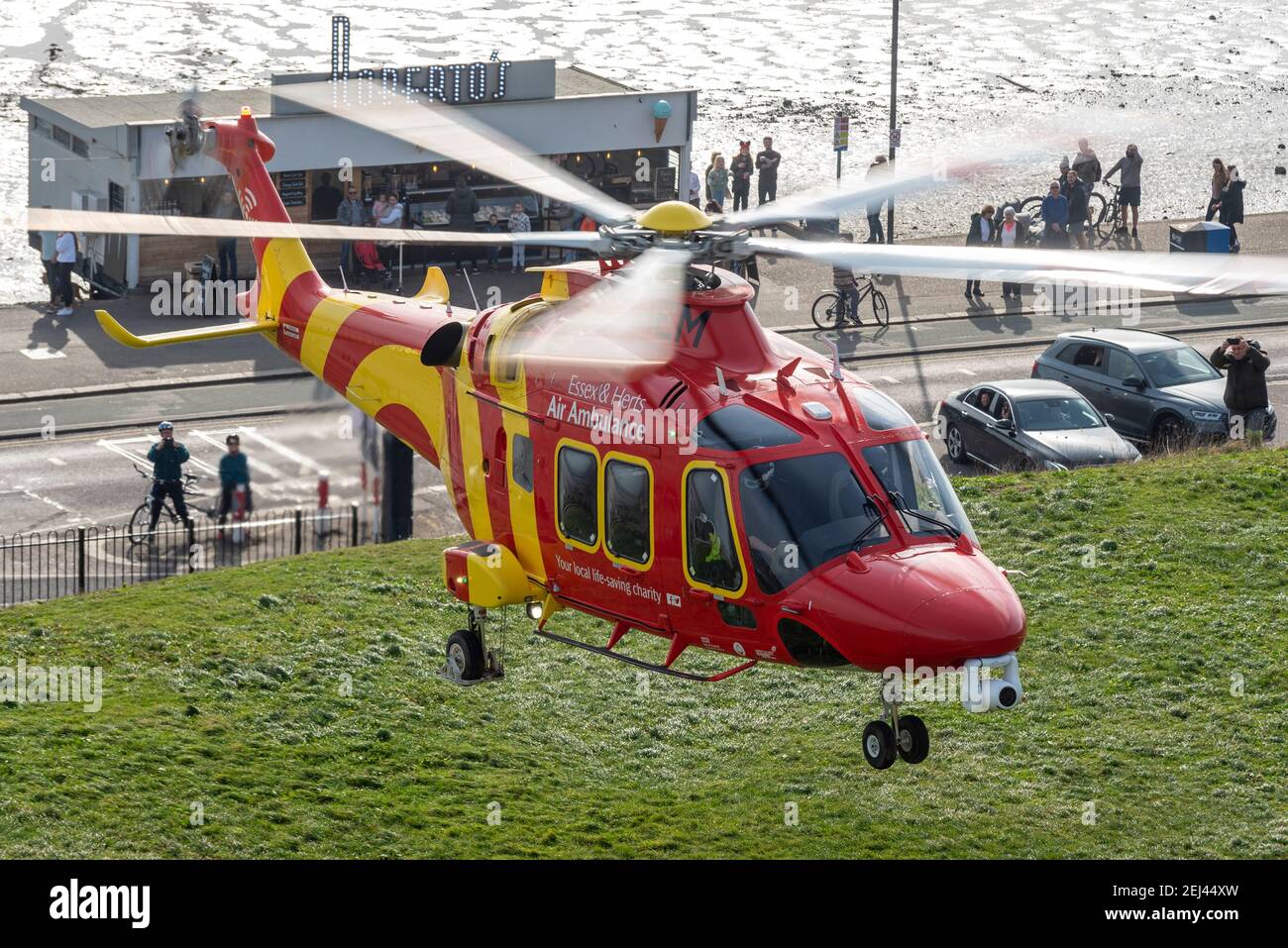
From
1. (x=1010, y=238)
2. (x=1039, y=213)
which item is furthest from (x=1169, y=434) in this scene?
(x=1039, y=213)

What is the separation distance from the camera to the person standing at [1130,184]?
48750 millimetres

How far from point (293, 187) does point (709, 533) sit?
29173 millimetres

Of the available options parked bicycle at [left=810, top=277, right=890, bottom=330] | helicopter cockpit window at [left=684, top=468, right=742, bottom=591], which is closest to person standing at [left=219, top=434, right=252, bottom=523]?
helicopter cockpit window at [left=684, top=468, right=742, bottom=591]

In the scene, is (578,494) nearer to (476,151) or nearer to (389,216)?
(476,151)

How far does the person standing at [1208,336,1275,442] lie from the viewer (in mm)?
32719

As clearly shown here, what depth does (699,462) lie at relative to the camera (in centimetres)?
1647

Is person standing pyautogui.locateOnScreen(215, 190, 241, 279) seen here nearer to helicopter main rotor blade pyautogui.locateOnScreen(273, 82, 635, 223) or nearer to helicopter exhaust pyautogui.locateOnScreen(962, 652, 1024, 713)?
helicopter main rotor blade pyautogui.locateOnScreen(273, 82, 635, 223)

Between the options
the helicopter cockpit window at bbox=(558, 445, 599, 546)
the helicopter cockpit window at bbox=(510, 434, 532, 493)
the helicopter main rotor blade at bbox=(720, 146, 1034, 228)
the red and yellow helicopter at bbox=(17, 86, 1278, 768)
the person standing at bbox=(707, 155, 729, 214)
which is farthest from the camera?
the person standing at bbox=(707, 155, 729, 214)

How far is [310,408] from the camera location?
25.2 m

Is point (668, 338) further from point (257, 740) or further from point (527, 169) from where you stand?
point (257, 740)

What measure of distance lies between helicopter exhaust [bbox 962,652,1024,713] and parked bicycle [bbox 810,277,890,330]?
26.7 m

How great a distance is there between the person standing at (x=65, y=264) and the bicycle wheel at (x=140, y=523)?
11626mm
